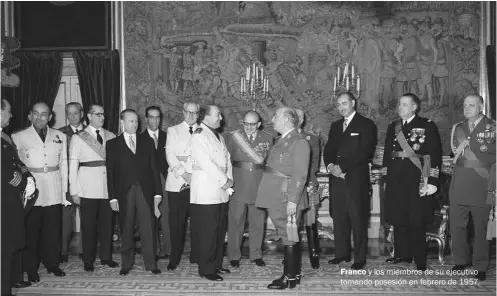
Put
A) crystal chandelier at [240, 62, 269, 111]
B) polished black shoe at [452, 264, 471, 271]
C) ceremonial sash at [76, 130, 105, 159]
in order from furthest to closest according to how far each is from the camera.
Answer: crystal chandelier at [240, 62, 269, 111] → ceremonial sash at [76, 130, 105, 159] → polished black shoe at [452, 264, 471, 271]

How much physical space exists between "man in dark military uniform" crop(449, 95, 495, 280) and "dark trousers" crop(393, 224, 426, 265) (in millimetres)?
282

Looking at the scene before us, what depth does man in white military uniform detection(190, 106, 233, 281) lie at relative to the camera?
4.23 metres

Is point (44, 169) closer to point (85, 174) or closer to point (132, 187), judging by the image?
point (85, 174)

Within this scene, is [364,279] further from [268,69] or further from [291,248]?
[268,69]

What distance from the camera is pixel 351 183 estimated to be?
4824 millimetres

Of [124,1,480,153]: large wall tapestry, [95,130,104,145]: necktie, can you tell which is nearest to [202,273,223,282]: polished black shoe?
[95,130,104,145]: necktie

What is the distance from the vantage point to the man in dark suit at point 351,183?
4.80m

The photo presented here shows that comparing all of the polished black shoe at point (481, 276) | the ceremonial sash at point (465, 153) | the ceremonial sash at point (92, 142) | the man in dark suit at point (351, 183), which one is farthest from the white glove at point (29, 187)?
the polished black shoe at point (481, 276)

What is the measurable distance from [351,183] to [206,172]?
4.92 ft

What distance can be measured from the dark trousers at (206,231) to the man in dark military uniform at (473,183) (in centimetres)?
219

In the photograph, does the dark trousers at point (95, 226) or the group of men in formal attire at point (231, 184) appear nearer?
the group of men in formal attire at point (231, 184)

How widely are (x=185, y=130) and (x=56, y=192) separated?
4.45 feet

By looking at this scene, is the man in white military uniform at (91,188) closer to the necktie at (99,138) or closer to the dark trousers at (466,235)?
the necktie at (99,138)

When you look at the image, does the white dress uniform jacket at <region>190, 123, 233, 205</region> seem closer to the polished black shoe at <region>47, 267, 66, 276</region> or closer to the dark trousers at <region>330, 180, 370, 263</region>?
the dark trousers at <region>330, 180, 370, 263</region>
